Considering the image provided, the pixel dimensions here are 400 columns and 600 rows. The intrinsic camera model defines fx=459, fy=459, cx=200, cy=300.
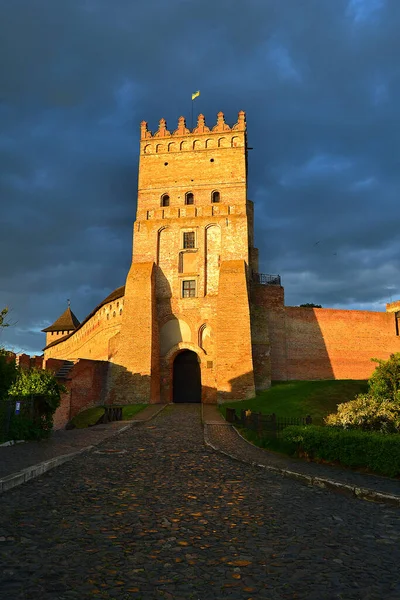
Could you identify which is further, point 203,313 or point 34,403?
point 203,313

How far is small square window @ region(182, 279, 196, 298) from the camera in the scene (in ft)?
111

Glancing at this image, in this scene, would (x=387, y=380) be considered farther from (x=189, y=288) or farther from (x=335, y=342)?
(x=335, y=342)

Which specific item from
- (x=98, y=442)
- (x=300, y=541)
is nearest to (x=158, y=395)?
(x=98, y=442)

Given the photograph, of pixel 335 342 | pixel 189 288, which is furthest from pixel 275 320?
pixel 189 288

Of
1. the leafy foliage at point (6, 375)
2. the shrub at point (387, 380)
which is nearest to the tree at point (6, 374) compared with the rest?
the leafy foliage at point (6, 375)

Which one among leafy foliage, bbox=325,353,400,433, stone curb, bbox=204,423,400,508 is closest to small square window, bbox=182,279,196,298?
leafy foliage, bbox=325,353,400,433

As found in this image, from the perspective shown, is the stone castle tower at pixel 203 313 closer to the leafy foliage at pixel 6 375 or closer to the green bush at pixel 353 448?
the leafy foliage at pixel 6 375

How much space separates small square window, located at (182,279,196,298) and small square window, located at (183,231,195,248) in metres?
2.97

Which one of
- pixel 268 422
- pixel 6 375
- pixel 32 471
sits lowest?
pixel 32 471

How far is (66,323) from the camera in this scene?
209 feet

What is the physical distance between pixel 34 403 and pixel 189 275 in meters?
19.7

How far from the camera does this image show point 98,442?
14.4 metres

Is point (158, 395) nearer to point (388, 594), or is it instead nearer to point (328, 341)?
point (328, 341)

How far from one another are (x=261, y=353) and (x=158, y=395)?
25.8 ft
